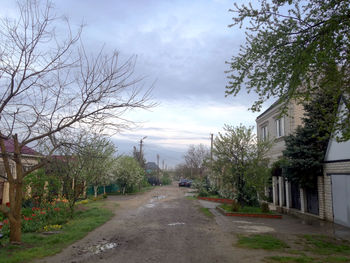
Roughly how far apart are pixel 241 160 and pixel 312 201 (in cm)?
403

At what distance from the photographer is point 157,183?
5953 centimetres

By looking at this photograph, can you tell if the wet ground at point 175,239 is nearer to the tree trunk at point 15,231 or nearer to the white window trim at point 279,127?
the tree trunk at point 15,231

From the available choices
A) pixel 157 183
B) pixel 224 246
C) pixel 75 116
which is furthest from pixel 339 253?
pixel 157 183

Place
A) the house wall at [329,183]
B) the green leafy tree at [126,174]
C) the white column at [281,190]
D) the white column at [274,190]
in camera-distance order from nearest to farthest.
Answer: the house wall at [329,183] < the white column at [281,190] < the white column at [274,190] < the green leafy tree at [126,174]

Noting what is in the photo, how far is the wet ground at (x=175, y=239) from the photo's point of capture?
753cm

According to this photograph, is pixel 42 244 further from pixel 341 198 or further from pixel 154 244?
pixel 341 198

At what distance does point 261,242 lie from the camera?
901 centimetres

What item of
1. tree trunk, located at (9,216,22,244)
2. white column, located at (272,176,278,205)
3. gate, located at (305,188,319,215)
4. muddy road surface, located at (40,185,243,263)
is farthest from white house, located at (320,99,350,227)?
tree trunk, located at (9,216,22,244)

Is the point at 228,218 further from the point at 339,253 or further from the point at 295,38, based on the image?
the point at 295,38

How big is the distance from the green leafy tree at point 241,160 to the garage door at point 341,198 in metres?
3.78

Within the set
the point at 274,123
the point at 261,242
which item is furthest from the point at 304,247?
the point at 274,123

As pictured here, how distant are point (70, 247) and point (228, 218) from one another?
8.42 metres

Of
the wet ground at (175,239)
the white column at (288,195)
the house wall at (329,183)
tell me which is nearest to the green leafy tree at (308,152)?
the house wall at (329,183)

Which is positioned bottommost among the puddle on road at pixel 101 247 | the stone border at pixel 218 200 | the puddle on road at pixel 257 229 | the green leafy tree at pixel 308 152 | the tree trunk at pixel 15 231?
the stone border at pixel 218 200
